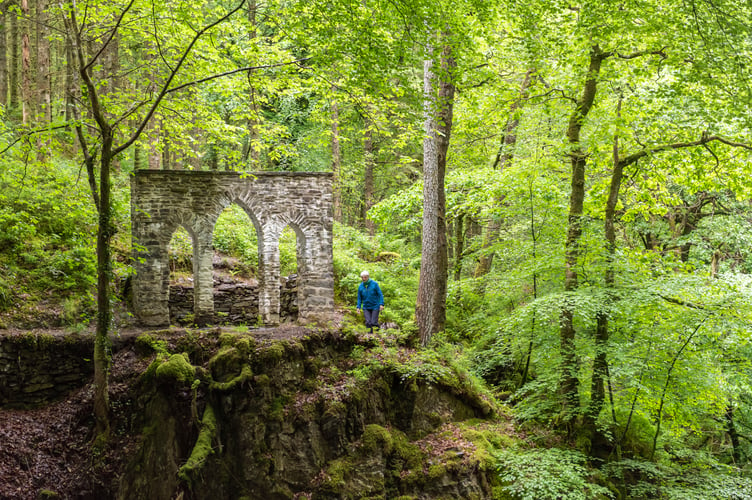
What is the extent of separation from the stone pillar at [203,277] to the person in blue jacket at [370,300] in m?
3.15

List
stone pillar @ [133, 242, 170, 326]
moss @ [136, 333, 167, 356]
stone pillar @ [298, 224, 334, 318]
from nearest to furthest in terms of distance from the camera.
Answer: moss @ [136, 333, 167, 356] < stone pillar @ [133, 242, 170, 326] < stone pillar @ [298, 224, 334, 318]

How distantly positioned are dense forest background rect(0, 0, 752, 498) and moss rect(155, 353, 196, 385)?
76cm

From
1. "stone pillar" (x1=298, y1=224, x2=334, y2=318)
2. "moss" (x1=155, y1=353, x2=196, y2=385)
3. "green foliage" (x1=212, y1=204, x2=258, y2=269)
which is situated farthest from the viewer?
"green foliage" (x1=212, y1=204, x2=258, y2=269)

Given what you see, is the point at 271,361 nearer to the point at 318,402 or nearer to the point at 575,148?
the point at 318,402

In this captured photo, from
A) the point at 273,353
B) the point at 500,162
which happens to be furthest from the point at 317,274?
the point at 500,162

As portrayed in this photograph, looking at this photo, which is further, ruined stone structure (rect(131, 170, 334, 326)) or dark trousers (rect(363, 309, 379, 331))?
dark trousers (rect(363, 309, 379, 331))

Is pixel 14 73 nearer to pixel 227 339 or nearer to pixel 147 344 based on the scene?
pixel 147 344

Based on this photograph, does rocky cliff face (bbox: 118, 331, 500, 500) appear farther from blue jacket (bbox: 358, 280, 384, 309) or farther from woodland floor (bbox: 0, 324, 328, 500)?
blue jacket (bbox: 358, 280, 384, 309)

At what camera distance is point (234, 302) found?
1217 cm

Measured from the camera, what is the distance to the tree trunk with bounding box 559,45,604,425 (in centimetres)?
822

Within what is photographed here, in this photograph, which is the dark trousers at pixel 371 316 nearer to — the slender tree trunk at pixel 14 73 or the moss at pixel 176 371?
the moss at pixel 176 371

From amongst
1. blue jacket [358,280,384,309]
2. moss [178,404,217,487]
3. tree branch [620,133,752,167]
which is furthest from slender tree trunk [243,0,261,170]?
tree branch [620,133,752,167]

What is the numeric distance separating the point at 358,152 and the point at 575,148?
11.7m

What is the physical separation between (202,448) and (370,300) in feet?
13.3
